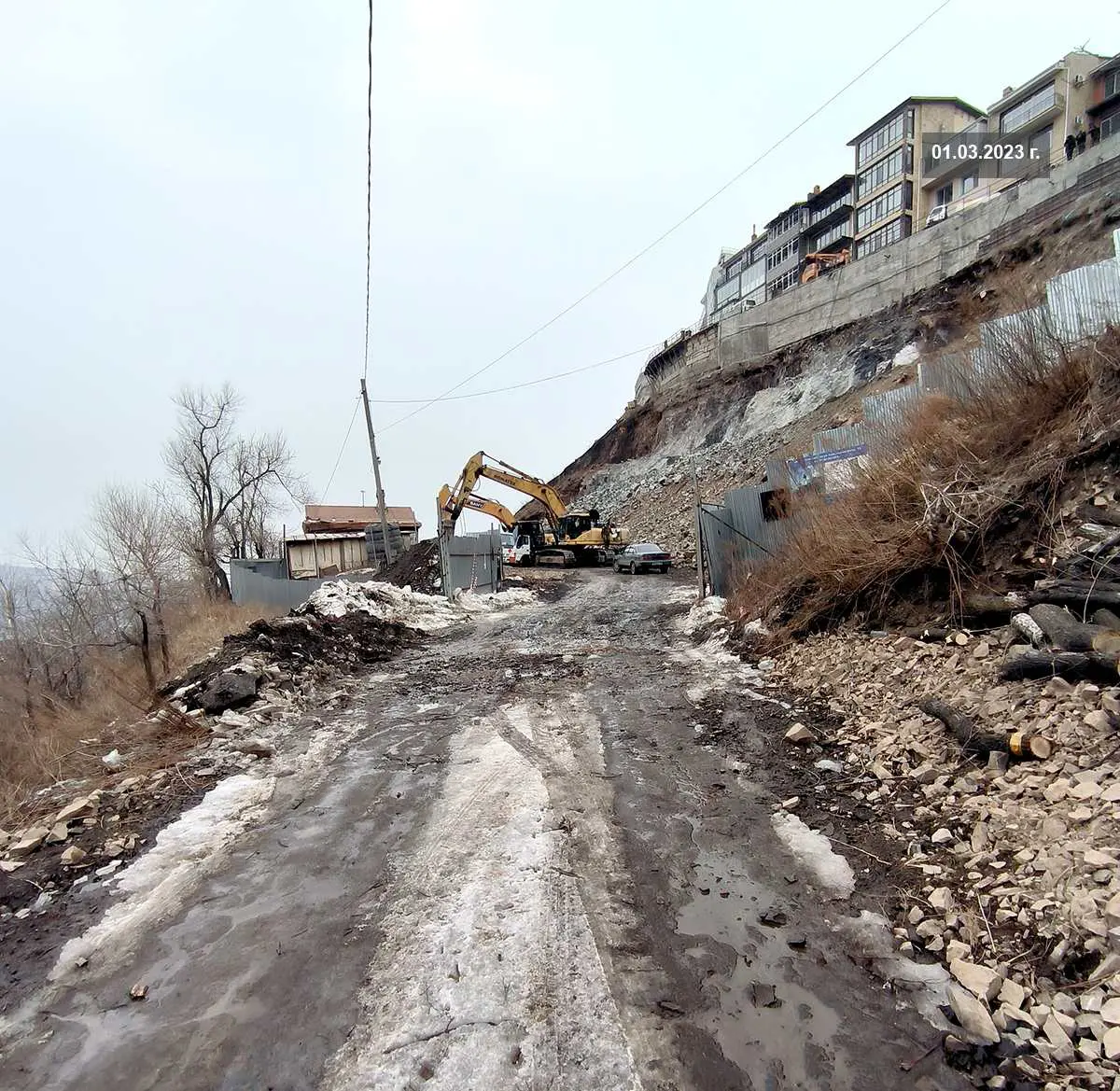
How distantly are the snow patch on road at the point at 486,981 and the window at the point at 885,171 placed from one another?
59.2 metres

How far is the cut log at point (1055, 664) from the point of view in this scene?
402 cm

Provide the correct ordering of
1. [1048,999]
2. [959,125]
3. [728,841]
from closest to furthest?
[1048,999] → [728,841] → [959,125]

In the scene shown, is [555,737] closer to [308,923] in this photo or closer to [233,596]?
[308,923]

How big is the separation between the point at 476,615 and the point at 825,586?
9.74 m

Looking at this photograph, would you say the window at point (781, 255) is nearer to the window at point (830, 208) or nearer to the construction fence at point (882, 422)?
the window at point (830, 208)

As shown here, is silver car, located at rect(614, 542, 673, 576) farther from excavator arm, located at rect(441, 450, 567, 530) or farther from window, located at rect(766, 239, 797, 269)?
window, located at rect(766, 239, 797, 269)

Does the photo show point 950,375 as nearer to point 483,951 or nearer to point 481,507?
point 483,951

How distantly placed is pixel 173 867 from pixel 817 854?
386 centimetres

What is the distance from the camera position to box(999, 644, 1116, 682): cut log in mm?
4016

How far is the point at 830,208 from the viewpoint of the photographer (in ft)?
181

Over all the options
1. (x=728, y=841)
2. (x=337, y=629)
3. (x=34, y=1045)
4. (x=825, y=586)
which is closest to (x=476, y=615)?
(x=337, y=629)

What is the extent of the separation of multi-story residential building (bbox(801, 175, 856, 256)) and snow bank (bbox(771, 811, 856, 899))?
5986cm

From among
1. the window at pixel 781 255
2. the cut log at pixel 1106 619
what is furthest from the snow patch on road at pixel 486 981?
the window at pixel 781 255

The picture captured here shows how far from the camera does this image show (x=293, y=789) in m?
4.98
